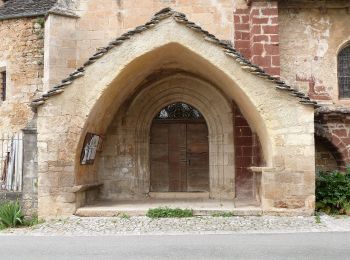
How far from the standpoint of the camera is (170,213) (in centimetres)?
910

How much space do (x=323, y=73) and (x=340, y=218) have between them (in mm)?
4117

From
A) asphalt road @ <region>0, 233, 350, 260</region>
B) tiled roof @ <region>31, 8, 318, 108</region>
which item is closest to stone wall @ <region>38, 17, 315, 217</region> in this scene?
tiled roof @ <region>31, 8, 318, 108</region>

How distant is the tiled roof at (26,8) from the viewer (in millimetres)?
13359

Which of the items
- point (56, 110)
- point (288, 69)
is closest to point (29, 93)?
point (56, 110)

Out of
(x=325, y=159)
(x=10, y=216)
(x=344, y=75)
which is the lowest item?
(x=10, y=216)

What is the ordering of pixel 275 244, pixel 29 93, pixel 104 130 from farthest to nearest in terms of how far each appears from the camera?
pixel 29 93 → pixel 104 130 → pixel 275 244

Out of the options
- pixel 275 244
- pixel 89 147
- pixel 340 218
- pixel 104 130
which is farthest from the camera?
pixel 104 130

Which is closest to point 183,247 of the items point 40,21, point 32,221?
point 32,221

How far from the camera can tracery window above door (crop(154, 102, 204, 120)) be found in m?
11.9

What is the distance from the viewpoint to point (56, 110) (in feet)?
30.4

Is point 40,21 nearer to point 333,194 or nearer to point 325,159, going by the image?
point 325,159

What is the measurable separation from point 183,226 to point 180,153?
145 inches

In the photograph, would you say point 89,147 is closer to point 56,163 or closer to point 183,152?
point 56,163

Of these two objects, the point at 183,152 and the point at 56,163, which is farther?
the point at 183,152
